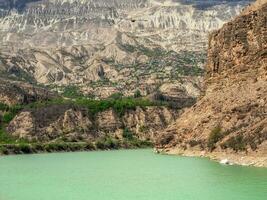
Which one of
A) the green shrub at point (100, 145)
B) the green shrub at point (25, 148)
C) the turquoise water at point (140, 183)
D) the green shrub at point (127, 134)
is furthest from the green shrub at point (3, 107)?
the turquoise water at point (140, 183)

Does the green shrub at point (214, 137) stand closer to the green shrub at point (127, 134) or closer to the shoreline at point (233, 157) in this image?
the shoreline at point (233, 157)

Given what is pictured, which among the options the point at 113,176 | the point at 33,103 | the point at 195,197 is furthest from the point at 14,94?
the point at 195,197

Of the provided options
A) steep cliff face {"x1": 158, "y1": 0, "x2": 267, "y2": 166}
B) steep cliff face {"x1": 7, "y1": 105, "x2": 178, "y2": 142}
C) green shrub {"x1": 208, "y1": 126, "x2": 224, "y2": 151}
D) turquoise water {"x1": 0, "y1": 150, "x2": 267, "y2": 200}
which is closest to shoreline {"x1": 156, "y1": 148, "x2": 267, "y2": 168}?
steep cliff face {"x1": 158, "y1": 0, "x2": 267, "y2": 166}

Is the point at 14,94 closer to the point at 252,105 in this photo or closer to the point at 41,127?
the point at 41,127

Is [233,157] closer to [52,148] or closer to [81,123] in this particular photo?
[52,148]

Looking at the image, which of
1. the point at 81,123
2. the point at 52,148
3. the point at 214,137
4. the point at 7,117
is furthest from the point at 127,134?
the point at 214,137

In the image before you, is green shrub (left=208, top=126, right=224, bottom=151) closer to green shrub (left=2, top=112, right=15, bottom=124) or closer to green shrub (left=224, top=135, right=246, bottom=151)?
green shrub (left=224, top=135, right=246, bottom=151)

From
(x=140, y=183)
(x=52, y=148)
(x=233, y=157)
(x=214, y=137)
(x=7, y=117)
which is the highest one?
(x=140, y=183)
